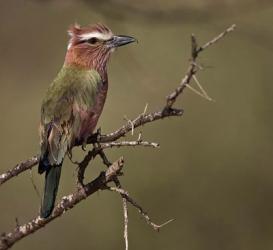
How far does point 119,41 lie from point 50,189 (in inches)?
52.6

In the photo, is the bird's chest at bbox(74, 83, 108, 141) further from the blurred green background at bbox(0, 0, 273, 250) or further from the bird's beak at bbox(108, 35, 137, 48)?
the blurred green background at bbox(0, 0, 273, 250)

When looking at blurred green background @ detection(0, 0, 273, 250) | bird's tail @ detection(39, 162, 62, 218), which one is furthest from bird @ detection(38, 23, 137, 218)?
blurred green background @ detection(0, 0, 273, 250)

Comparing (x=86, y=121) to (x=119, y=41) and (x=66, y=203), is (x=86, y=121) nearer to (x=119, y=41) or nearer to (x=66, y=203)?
(x=66, y=203)

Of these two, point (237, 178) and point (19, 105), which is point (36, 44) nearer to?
point (19, 105)

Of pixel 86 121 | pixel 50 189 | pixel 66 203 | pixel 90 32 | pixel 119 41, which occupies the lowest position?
pixel 66 203

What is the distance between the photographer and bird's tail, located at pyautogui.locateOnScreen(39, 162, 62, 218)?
14.0 ft

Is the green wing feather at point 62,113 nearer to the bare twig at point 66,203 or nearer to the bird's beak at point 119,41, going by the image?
the bare twig at point 66,203

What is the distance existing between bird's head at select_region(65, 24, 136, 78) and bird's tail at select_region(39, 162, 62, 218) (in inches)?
38.4

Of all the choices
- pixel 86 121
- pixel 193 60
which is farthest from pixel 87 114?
pixel 193 60

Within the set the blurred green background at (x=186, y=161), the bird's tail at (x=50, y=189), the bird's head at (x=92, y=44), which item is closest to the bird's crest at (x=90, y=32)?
the bird's head at (x=92, y=44)

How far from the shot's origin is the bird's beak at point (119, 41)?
5.51m

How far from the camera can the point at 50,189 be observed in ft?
14.8

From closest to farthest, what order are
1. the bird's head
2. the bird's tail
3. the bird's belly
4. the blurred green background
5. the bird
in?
the bird's tail
the bird
the bird's belly
the bird's head
the blurred green background

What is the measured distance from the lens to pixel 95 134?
15.4 feet
